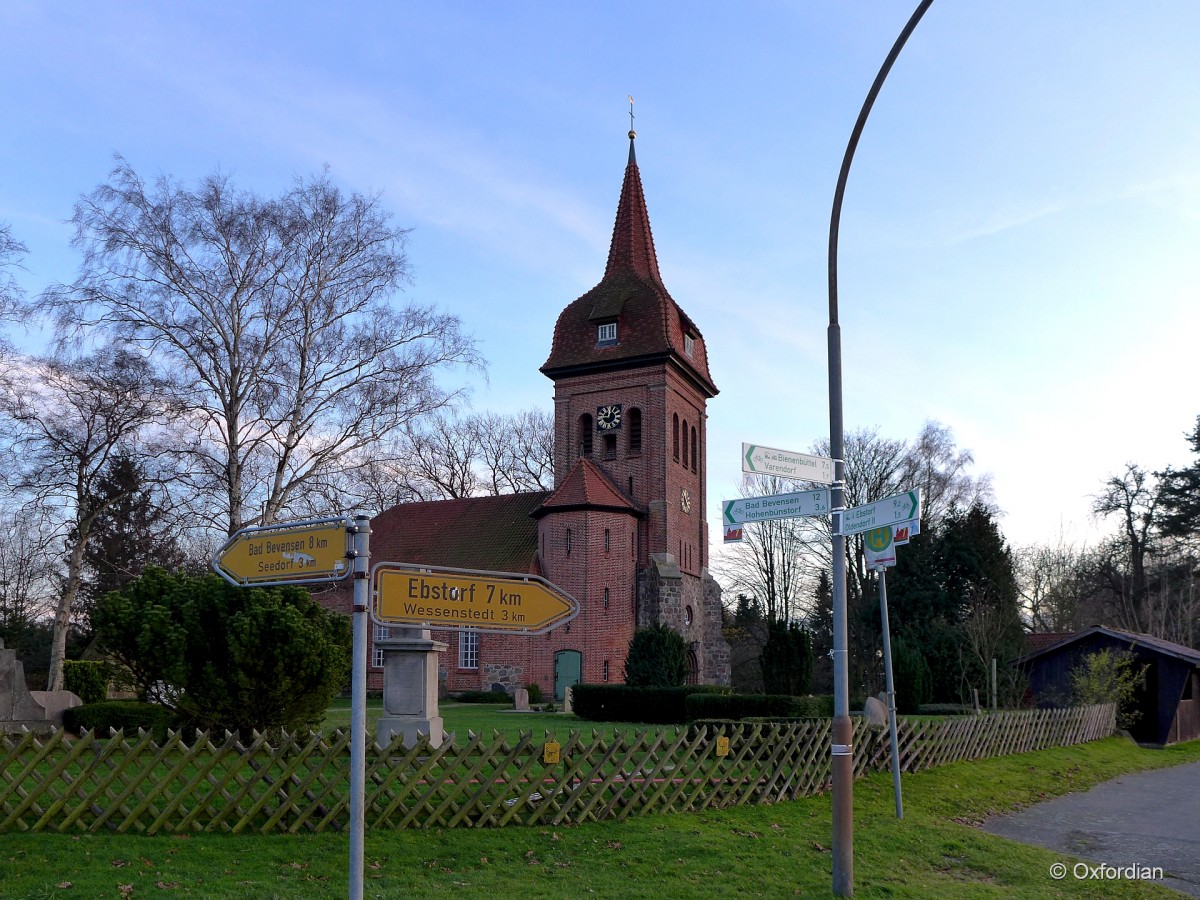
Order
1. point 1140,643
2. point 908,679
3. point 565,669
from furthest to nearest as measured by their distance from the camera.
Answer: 1. point 565,669
2. point 908,679
3. point 1140,643

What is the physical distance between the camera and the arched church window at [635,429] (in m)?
42.0

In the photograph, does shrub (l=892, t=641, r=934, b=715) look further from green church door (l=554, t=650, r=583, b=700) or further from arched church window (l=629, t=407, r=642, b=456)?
arched church window (l=629, t=407, r=642, b=456)

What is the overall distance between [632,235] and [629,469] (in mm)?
11385

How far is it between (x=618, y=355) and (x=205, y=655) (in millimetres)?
30139

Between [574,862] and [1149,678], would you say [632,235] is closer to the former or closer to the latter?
[1149,678]

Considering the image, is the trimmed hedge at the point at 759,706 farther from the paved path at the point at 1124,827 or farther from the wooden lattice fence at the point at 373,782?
the wooden lattice fence at the point at 373,782

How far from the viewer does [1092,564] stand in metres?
53.9

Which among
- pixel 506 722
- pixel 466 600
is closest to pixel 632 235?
pixel 506 722

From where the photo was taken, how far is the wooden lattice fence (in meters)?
9.23

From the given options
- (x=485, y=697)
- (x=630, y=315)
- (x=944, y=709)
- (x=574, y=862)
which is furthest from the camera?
(x=630, y=315)

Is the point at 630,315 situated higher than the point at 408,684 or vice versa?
the point at 630,315

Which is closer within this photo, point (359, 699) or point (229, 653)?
point (359, 699)

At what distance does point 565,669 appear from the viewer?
126ft

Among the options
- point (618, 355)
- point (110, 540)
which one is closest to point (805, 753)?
point (618, 355)
